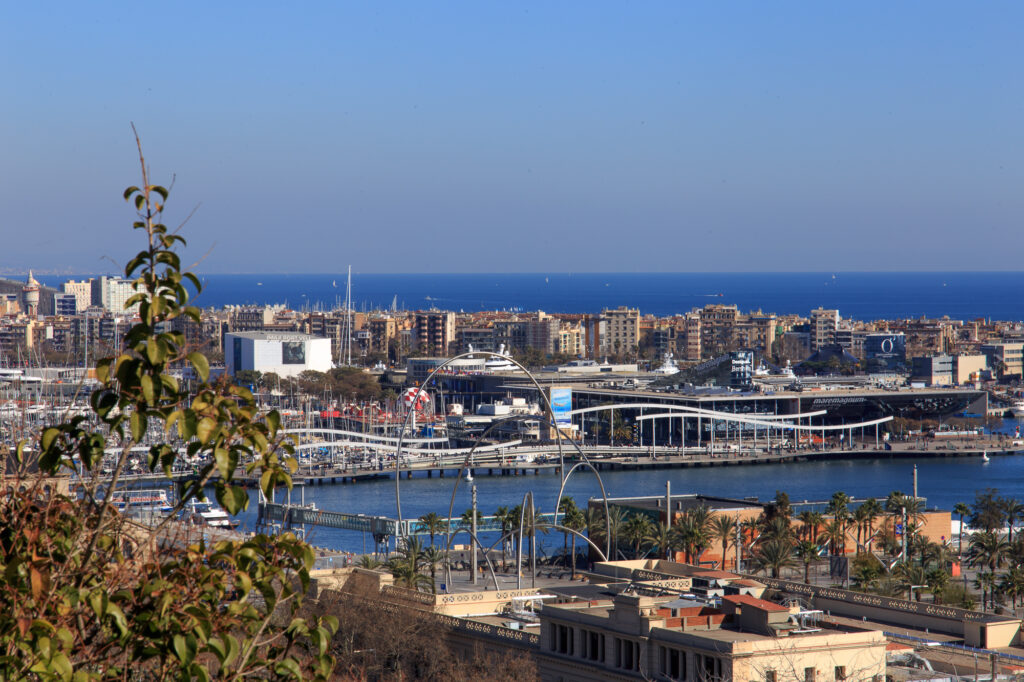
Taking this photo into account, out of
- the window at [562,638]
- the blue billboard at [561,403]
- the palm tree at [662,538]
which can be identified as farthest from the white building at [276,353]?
the window at [562,638]

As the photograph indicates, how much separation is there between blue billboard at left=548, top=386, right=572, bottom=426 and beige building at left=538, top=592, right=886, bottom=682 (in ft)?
139

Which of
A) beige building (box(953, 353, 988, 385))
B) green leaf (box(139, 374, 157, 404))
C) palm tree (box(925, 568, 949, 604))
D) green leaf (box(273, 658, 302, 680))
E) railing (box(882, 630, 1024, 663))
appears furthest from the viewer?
beige building (box(953, 353, 988, 385))

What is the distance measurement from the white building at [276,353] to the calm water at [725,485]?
89.1ft

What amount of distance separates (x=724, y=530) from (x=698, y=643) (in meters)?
13.7

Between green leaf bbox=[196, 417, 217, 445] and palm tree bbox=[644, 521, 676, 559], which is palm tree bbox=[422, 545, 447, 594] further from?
green leaf bbox=[196, 417, 217, 445]

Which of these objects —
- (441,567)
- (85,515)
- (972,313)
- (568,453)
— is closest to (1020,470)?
(568,453)

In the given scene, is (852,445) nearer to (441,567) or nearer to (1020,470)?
(1020,470)

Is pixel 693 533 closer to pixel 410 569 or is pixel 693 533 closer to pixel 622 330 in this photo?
pixel 410 569

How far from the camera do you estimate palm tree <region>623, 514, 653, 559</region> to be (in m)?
26.8

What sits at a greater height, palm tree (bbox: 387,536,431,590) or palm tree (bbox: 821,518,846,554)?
palm tree (bbox: 387,536,431,590)

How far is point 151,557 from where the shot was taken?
9.63 ft

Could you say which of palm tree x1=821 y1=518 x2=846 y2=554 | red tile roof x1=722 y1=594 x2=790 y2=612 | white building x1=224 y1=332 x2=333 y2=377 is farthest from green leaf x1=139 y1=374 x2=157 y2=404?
white building x1=224 y1=332 x2=333 y2=377

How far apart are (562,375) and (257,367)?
15501 millimetres

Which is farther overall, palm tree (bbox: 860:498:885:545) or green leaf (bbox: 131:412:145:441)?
palm tree (bbox: 860:498:885:545)
